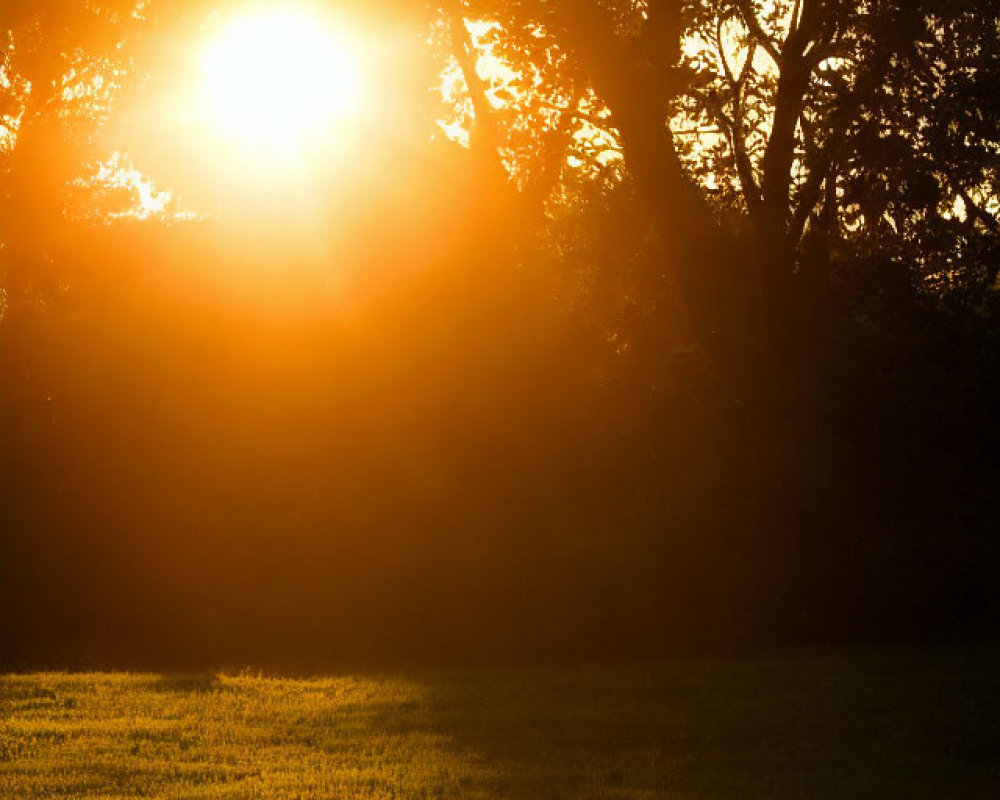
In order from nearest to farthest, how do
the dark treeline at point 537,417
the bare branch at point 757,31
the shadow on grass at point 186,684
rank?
1. the shadow on grass at point 186,684
2. the dark treeline at point 537,417
3. the bare branch at point 757,31

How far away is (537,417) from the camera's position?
2141cm

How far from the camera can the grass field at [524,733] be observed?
34.7 ft

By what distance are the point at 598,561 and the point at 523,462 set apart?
2431 millimetres

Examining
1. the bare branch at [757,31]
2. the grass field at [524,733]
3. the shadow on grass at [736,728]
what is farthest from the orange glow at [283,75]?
the shadow on grass at [736,728]

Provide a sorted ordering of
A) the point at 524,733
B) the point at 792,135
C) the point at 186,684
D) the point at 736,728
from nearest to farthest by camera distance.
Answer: the point at 524,733
the point at 736,728
the point at 186,684
the point at 792,135

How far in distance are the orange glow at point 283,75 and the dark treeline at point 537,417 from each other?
2786mm

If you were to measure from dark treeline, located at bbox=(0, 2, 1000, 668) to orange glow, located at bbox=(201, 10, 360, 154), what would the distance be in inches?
110

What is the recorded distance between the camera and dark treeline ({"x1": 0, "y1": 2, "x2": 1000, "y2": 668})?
19.3 metres

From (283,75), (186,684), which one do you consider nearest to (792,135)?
(283,75)

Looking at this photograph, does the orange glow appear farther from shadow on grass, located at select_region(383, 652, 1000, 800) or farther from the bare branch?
shadow on grass, located at select_region(383, 652, 1000, 800)

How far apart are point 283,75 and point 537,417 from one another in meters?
8.56

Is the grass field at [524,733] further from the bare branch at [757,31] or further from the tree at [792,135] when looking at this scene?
the bare branch at [757,31]

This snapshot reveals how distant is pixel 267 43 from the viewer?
25.7 meters

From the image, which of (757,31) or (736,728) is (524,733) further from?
(757,31)
